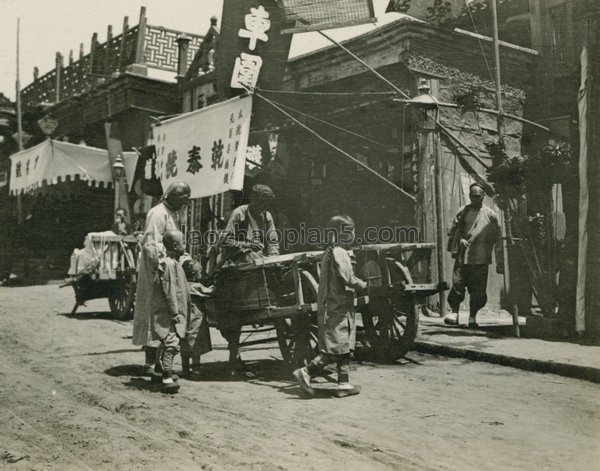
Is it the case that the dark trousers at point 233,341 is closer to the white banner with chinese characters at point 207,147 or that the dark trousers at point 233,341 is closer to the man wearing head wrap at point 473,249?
the white banner with chinese characters at point 207,147

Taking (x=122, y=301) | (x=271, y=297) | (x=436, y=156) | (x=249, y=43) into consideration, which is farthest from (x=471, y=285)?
(x=122, y=301)

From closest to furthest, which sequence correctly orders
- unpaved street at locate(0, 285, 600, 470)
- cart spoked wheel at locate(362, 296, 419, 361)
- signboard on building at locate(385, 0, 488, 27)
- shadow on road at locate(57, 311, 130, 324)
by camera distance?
unpaved street at locate(0, 285, 600, 470)
cart spoked wheel at locate(362, 296, 419, 361)
signboard on building at locate(385, 0, 488, 27)
shadow on road at locate(57, 311, 130, 324)

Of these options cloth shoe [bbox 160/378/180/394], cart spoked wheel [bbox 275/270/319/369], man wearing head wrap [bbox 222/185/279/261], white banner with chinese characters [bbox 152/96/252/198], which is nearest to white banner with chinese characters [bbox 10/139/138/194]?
white banner with chinese characters [bbox 152/96/252/198]

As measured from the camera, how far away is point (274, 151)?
12797 mm

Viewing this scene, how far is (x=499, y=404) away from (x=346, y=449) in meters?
1.99

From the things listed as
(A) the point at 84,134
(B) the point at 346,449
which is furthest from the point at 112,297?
(A) the point at 84,134

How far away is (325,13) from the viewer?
29.5 feet

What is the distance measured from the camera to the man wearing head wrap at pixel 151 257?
6.12 metres

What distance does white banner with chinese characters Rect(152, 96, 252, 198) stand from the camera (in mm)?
8914

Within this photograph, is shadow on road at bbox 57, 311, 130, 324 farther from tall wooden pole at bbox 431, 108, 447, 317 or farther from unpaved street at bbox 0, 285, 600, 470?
tall wooden pole at bbox 431, 108, 447, 317

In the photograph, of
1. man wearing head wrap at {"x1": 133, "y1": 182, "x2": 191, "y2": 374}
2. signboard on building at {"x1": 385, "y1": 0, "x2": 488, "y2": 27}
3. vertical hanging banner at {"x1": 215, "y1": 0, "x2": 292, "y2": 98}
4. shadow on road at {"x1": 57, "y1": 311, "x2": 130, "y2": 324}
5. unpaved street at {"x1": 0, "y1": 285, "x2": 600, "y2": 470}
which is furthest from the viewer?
shadow on road at {"x1": 57, "y1": 311, "x2": 130, "y2": 324}

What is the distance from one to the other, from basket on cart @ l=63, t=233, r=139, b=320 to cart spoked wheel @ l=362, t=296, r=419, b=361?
567 cm

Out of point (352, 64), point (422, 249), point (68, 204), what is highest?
point (352, 64)

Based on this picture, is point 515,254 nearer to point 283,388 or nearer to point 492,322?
point 492,322
